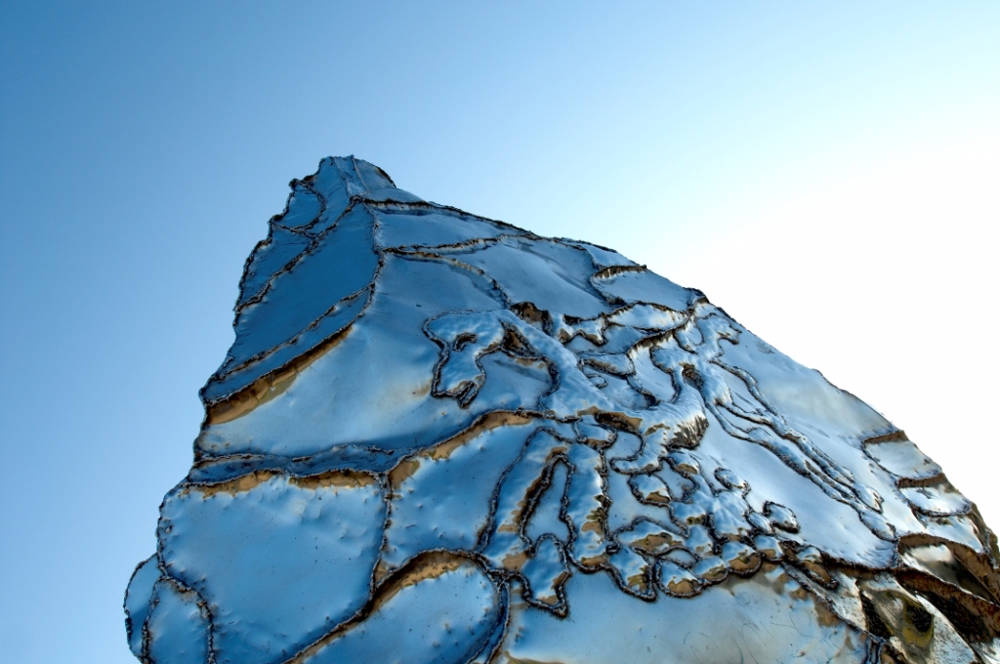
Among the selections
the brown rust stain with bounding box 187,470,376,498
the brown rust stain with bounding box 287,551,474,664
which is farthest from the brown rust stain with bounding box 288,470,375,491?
the brown rust stain with bounding box 287,551,474,664

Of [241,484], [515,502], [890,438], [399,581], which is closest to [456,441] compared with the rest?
[515,502]

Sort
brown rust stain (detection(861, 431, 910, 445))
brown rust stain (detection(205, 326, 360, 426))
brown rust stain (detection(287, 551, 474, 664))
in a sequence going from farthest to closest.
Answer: brown rust stain (detection(861, 431, 910, 445)) < brown rust stain (detection(205, 326, 360, 426)) < brown rust stain (detection(287, 551, 474, 664))

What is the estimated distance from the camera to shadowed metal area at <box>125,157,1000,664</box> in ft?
5.78

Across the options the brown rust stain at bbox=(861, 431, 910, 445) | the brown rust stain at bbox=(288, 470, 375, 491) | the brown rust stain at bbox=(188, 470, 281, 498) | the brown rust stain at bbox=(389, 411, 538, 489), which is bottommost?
the brown rust stain at bbox=(188, 470, 281, 498)

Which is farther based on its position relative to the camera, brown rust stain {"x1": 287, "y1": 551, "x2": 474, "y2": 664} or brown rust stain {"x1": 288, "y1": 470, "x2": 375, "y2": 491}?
brown rust stain {"x1": 288, "y1": 470, "x2": 375, "y2": 491}

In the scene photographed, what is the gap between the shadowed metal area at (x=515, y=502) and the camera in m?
1.76

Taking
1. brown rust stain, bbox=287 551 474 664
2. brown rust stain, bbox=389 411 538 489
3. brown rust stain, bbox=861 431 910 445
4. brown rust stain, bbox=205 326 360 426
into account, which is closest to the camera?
brown rust stain, bbox=287 551 474 664

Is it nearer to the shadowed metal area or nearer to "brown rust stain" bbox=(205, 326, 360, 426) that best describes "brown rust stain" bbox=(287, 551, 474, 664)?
the shadowed metal area

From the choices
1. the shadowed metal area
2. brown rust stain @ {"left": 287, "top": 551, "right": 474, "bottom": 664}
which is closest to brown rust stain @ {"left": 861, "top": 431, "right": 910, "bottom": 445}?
the shadowed metal area

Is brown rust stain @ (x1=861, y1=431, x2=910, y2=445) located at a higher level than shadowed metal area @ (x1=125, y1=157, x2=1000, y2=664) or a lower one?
higher

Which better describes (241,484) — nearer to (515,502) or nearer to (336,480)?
(336,480)

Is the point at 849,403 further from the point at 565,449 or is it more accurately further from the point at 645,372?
the point at 565,449

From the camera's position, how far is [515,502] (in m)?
1.91

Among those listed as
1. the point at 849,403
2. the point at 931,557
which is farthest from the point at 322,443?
the point at 849,403
